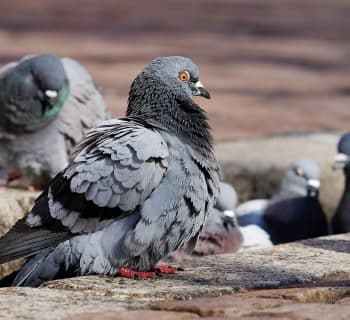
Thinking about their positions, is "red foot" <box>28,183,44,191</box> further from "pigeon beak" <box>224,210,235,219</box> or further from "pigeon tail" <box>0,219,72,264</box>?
"pigeon tail" <box>0,219,72,264</box>

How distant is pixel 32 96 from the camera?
29.6ft

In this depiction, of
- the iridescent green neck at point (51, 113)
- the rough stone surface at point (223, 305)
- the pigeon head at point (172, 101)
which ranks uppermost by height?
the pigeon head at point (172, 101)

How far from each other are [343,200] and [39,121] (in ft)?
7.40

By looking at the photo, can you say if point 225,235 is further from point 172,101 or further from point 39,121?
point 172,101

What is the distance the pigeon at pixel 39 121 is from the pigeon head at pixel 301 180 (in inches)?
67.3

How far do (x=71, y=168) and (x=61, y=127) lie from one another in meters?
3.06

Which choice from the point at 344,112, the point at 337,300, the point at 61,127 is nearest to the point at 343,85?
the point at 344,112

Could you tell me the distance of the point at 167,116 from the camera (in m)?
6.22

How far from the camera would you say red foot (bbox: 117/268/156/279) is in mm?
5809

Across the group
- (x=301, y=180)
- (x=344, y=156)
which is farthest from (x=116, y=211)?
(x=301, y=180)

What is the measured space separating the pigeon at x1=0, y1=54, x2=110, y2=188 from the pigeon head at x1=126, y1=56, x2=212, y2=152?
8.28 feet

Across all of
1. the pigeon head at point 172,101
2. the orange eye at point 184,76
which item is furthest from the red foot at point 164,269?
the orange eye at point 184,76

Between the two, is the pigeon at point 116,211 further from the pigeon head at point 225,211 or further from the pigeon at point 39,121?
the pigeon at point 39,121

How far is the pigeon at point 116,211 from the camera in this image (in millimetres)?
5852
